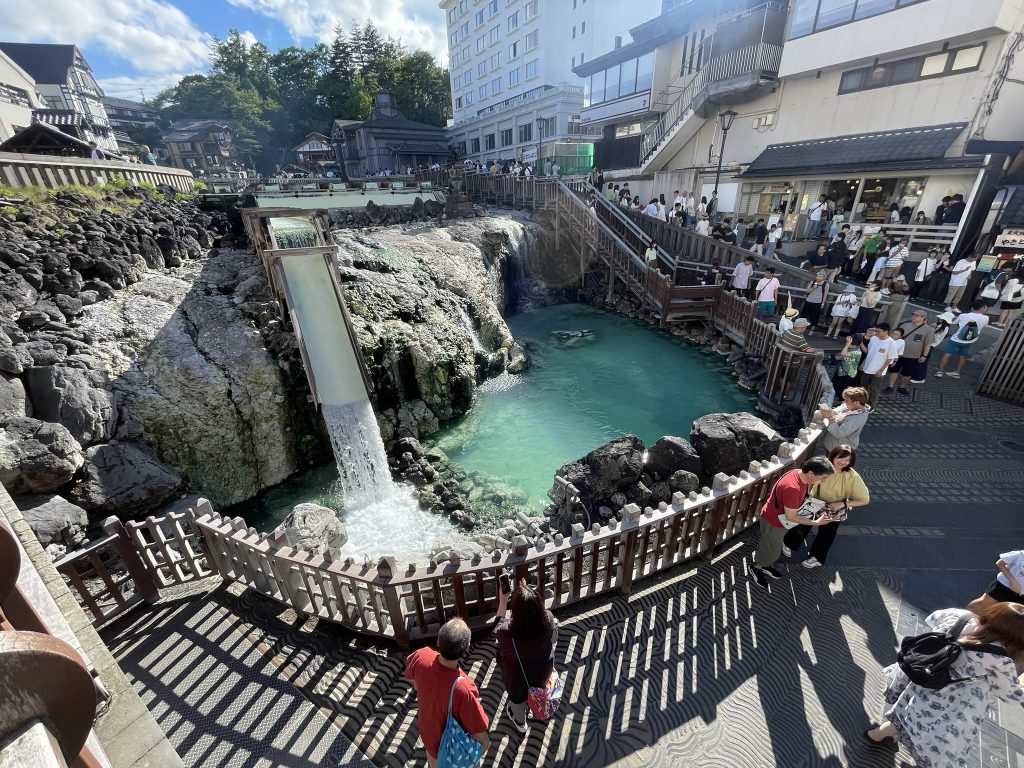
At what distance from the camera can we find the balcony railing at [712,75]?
18500 mm

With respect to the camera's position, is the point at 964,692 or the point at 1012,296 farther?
the point at 1012,296

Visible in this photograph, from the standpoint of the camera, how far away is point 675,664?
13.9ft

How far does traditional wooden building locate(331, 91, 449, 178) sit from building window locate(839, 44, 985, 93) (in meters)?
34.4

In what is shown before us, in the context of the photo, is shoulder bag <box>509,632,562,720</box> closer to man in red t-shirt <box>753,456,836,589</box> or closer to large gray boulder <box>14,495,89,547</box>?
man in red t-shirt <box>753,456,836,589</box>

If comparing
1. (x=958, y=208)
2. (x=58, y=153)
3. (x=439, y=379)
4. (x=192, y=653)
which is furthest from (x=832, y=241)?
(x=58, y=153)

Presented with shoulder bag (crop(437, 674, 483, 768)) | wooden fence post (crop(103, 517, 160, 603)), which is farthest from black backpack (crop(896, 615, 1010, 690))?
wooden fence post (crop(103, 517, 160, 603))

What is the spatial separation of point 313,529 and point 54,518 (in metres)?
3.59

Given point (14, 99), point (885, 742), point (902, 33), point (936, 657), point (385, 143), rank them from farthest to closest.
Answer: point (385, 143)
point (14, 99)
point (902, 33)
point (885, 742)
point (936, 657)

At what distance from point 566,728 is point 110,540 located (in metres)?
5.03

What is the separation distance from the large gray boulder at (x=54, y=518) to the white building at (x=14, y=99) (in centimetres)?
2809

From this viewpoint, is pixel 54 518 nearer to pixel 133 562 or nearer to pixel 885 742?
pixel 133 562

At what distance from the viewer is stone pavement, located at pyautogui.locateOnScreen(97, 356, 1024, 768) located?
367 centimetres

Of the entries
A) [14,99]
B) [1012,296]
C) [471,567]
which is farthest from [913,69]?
[14,99]

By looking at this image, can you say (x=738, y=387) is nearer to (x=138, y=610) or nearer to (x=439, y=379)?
(x=439, y=379)
